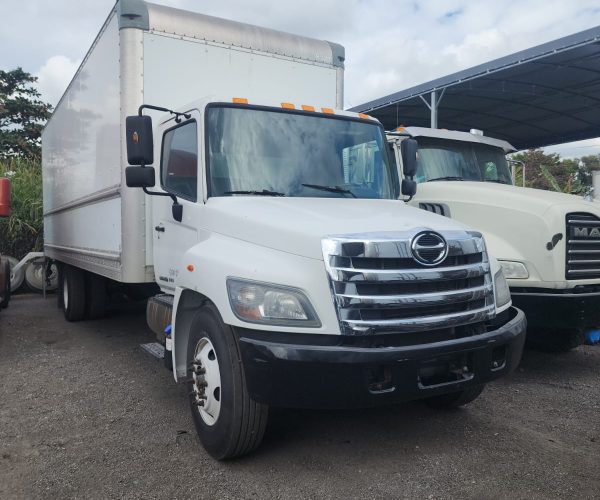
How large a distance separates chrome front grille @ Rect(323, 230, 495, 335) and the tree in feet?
82.2

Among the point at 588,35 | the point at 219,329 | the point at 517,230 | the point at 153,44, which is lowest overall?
the point at 219,329

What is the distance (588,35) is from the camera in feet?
28.3

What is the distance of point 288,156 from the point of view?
398cm

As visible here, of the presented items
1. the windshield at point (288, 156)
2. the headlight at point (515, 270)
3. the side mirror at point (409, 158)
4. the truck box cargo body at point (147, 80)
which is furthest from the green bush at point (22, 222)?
the headlight at point (515, 270)

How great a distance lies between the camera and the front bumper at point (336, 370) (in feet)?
9.28

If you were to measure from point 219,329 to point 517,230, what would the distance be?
10.5ft

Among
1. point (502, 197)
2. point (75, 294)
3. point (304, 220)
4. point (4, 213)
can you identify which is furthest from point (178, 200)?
point (75, 294)

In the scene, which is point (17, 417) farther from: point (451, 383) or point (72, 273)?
point (72, 273)

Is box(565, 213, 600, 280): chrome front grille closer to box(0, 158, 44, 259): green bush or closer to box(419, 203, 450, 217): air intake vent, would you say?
box(419, 203, 450, 217): air intake vent

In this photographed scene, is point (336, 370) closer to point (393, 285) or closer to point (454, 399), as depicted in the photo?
point (393, 285)

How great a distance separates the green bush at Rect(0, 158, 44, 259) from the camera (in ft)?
43.5

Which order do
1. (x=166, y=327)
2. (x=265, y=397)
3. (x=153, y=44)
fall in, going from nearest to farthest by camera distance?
(x=265, y=397) < (x=166, y=327) < (x=153, y=44)

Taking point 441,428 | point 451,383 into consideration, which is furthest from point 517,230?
point 451,383

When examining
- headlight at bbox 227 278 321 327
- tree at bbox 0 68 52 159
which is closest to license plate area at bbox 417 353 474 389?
headlight at bbox 227 278 321 327
